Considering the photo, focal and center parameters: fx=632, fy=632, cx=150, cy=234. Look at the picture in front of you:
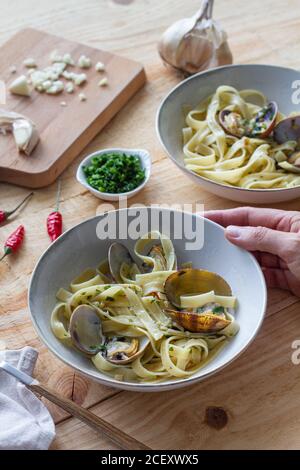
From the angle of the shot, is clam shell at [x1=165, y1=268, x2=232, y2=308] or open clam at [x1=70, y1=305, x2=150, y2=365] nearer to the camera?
open clam at [x1=70, y1=305, x2=150, y2=365]

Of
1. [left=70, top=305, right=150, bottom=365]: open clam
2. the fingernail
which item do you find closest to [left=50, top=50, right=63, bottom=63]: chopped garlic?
the fingernail

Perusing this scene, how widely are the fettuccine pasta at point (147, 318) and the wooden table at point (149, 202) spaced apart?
0.43ft

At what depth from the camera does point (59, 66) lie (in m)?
3.57

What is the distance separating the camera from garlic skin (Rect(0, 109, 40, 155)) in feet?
10.1

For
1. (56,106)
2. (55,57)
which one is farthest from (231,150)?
(55,57)

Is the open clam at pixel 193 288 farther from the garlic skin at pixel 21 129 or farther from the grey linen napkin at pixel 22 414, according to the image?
the garlic skin at pixel 21 129

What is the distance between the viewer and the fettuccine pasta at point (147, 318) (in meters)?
2.15

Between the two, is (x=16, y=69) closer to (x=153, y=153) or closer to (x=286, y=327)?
(x=153, y=153)

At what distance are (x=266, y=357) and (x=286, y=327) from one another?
0.56 feet

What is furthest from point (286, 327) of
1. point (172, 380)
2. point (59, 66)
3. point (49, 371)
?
point (59, 66)

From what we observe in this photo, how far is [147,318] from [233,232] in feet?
1.54

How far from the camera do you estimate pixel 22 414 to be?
82.3 inches

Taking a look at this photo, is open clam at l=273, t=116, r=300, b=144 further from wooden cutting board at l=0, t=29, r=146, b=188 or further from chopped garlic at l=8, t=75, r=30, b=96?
chopped garlic at l=8, t=75, r=30, b=96

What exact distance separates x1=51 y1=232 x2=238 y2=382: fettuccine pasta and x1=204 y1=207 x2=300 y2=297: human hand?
0.80ft
